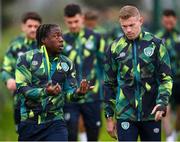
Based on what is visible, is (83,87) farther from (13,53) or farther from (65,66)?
(13,53)

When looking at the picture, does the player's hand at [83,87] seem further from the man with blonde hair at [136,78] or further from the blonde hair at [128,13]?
the blonde hair at [128,13]

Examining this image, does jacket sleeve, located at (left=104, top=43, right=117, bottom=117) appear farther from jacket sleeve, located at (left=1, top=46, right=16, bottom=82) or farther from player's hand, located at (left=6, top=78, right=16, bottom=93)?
jacket sleeve, located at (left=1, top=46, right=16, bottom=82)

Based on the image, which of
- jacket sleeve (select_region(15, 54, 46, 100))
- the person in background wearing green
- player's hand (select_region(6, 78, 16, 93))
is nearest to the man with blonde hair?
jacket sleeve (select_region(15, 54, 46, 100))

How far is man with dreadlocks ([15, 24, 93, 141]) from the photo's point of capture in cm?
957

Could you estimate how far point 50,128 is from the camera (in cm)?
966

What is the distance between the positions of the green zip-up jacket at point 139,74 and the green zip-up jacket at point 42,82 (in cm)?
60

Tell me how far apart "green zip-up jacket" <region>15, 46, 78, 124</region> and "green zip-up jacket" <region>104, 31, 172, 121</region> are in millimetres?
597

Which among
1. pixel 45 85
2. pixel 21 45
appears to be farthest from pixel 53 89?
pixel 21 45

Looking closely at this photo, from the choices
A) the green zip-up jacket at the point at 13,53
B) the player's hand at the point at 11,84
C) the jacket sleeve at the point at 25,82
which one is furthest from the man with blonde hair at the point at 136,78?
the green zip-up jacket at the point at 13,53

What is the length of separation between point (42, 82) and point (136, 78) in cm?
113

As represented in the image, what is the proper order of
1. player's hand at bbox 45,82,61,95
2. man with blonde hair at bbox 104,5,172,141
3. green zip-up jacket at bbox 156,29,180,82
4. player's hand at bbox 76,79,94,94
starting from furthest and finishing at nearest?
green zip-up jacket at bbox 156,29,180,82 → man with blonde hair at bbox 104,5,172,141 → player's hand at bbox 76,79,94,94 → player's hand at bbox 45,82,61,95

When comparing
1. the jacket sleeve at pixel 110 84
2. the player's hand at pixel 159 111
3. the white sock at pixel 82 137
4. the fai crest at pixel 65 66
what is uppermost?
the fai crest at pixel 65 66

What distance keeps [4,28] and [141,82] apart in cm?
2292

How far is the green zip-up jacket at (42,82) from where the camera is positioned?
9.56 m
